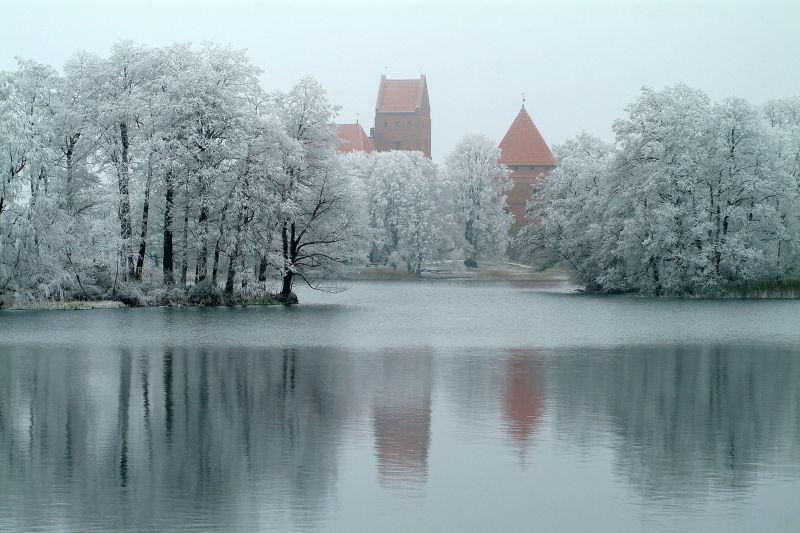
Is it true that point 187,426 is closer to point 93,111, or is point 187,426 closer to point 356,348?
point 356,348

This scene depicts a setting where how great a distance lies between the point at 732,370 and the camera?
23.2m

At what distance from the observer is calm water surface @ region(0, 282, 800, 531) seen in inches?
410

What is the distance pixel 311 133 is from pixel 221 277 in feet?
26.1

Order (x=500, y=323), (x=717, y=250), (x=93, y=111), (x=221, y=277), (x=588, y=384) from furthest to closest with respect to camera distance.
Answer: (x=717, y=250) < (x=221, y=277) < (x=93, y=111) < (x=500, y=323) < (x=588, y=384)

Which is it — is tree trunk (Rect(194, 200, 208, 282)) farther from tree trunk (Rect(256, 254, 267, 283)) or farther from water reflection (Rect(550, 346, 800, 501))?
water reflection (Rect(550, 346, 800, 501))

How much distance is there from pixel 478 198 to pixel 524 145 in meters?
41.6

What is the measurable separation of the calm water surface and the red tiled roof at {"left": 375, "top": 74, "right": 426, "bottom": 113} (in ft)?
398

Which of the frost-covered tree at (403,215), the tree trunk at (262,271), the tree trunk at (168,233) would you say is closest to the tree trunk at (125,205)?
the tree trunk at (168,233)

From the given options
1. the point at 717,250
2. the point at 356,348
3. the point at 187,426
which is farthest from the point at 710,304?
the point at 187,426

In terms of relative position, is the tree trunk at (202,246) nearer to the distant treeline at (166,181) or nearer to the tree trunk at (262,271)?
the distant treeline at (166,181)

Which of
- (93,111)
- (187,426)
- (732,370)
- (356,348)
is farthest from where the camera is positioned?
(93,111)

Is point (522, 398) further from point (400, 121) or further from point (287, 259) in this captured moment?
point (400, 121)

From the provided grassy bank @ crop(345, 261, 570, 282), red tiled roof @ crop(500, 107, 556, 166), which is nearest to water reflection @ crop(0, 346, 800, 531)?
grassy bank @ crop(345, 261, 570, 282)

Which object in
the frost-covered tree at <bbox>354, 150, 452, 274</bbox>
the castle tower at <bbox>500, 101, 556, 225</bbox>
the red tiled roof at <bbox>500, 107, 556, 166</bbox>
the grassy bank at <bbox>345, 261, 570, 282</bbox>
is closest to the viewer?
the frost-covered tree at <bbox>354, 150, 452, 274</bbox>
